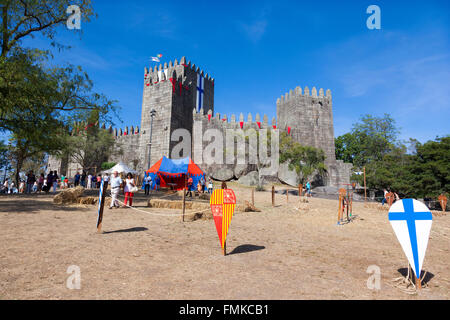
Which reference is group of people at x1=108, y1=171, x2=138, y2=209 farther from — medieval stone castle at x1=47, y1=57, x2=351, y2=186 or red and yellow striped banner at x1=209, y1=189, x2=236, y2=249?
medieval stone castle at x1=47, y1=57, x2=351, y2=186

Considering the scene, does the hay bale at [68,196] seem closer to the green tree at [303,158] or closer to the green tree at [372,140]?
the green tree at [303,158]

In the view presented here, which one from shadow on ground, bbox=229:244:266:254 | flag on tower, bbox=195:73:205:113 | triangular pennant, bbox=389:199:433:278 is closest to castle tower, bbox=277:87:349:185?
flag on tower, bbox=195:73:205:113

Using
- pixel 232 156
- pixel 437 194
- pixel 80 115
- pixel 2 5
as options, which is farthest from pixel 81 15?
pixel 437 194

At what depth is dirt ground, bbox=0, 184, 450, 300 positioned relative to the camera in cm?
333

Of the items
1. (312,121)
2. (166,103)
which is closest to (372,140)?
(312,121)

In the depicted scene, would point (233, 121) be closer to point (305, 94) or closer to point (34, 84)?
point (305, 94)

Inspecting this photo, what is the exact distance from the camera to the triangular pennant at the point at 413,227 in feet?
12.2

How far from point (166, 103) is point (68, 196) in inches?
959

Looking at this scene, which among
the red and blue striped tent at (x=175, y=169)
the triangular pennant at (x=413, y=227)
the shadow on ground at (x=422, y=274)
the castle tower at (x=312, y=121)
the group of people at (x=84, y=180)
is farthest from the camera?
the castle tower at (x=312, y=121)

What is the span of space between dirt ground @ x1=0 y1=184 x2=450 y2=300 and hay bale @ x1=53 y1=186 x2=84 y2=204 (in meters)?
3.23

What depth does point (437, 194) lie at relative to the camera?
69.4 feet

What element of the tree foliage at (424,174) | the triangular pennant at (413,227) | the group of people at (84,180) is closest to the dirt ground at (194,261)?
the triangular pennant at (413,227)

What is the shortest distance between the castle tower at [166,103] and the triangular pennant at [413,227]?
1202 inches
